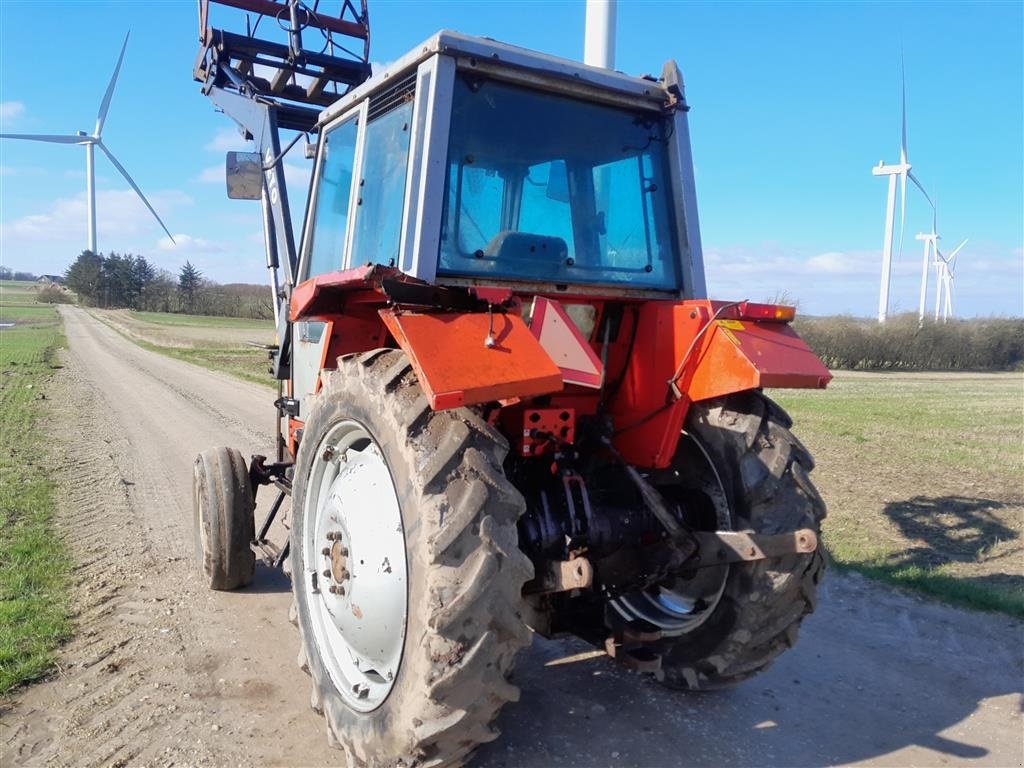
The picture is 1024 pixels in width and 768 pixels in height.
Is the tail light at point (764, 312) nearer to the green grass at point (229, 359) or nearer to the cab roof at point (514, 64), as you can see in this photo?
the cab roof at point (514, 64)

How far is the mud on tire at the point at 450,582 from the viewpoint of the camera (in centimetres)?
240

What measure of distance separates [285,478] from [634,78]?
3279mm

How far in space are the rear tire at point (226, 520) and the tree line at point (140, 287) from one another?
74499mm

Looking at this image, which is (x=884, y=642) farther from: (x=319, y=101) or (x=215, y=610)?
(x=319, y=101)

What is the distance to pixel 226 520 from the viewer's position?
4.79m

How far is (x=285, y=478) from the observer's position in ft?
16.6

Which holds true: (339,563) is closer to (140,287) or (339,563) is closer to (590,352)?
(590,352)

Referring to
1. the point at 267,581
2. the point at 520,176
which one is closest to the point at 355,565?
the point at 520,176

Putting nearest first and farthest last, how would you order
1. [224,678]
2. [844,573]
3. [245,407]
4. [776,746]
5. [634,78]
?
1. [776,746]
2. [634,78]
3. [224,678]
4. [844,573]
5. [245,407]

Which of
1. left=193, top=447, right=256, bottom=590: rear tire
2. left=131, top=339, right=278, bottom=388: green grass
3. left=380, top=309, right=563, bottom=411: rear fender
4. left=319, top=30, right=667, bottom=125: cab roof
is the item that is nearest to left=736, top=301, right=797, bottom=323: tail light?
left=380, top=309, right=563, bottom=411: rear fender

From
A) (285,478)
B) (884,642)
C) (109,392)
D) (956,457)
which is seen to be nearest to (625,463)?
(884,642)

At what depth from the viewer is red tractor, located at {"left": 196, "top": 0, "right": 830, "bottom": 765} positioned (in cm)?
247

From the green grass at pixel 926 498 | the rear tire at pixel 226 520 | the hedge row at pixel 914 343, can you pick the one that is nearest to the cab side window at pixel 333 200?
the rear tire at pixel 226 520

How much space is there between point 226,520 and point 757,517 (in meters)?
3.27
